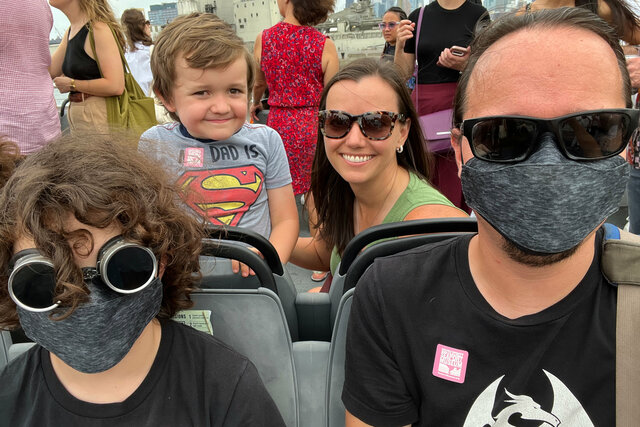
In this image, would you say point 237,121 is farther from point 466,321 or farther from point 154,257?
point 466,321

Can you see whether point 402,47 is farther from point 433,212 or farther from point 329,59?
point 433,212

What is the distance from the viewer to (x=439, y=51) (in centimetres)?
307

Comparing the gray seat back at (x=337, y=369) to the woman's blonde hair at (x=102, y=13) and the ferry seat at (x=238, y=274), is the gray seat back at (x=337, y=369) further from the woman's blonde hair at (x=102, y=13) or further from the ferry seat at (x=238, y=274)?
the woman's blonde hair at (x=102, y=13)

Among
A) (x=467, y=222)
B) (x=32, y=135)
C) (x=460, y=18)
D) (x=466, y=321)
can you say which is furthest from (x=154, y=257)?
(x=460, y=18)

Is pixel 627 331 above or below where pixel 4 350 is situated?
above

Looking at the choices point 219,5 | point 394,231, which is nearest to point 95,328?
point 394,231

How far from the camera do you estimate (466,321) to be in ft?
3.45

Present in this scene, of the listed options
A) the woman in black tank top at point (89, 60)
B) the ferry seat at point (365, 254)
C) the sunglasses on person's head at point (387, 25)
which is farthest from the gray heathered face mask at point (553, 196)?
the sunglasses on person's head at point (387, 25)

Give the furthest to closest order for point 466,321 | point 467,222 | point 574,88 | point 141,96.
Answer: point 141,96
point 467,222
point 466,321
point 574,88

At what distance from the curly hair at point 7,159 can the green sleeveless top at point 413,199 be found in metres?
1.32

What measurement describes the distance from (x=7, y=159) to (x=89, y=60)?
77.0 inches

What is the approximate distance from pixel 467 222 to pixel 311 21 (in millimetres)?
2271

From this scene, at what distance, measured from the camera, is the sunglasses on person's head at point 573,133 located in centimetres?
90

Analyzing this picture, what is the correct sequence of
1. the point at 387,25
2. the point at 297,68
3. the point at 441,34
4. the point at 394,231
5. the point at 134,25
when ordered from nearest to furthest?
the point at 394,231
the point at 441,34
the point at 297,68
the point at 134,25
the point at 387,25
